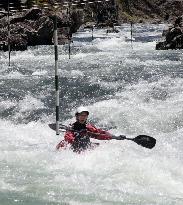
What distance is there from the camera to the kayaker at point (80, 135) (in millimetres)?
9695

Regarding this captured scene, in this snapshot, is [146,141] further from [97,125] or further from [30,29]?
[30,29]

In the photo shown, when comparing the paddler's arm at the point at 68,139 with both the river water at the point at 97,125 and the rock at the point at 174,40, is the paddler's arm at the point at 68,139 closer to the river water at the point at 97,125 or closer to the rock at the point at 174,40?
the river water at the point at 97,125

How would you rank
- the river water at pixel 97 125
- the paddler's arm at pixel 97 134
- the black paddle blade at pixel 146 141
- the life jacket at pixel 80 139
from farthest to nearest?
the paddler's arm at pixel 97 134, the black paddle blade at pixel 146 141, the life jacket at pixel 80 139, the river water at pixel 97 125

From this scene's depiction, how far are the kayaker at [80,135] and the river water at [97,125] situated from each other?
0.64ft

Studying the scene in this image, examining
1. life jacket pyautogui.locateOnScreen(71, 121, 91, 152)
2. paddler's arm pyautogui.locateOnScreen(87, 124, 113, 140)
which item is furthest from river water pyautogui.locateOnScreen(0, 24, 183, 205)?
paddler's arm pyautogui.locateOnScreen(87, 124, 113, 140)

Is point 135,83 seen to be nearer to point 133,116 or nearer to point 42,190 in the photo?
point 133,116

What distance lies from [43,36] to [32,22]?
50.0 inches

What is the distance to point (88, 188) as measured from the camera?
311 inches

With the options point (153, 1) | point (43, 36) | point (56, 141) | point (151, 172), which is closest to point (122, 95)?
point (56, 141)

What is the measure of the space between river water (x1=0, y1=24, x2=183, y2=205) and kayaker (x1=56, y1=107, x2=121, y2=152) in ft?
0.64

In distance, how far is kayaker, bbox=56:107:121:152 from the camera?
9695 millimetres

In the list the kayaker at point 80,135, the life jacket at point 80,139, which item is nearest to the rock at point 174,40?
the kayaker at point 80,135

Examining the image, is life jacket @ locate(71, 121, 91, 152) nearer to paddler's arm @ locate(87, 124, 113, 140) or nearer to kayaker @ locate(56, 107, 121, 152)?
kayaker @ locate(56, 107, 121, 152)

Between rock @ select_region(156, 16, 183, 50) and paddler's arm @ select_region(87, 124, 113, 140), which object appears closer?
paddler's arm @ select_region(87, 124, 113, 140)
